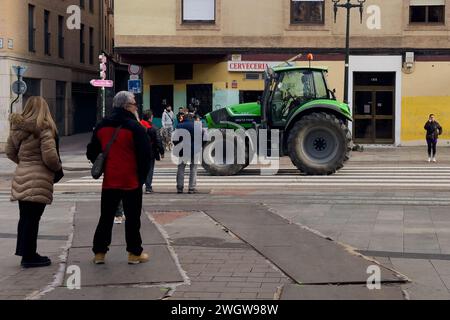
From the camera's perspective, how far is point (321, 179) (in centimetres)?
1850

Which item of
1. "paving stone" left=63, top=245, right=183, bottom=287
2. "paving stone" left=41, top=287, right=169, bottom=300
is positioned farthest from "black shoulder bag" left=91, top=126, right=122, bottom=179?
"paving stone" left=41, top=287, right=169, bottom=300

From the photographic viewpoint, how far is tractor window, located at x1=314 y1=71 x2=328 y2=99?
19.7 m

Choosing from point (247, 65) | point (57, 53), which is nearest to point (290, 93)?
point (247, 65)

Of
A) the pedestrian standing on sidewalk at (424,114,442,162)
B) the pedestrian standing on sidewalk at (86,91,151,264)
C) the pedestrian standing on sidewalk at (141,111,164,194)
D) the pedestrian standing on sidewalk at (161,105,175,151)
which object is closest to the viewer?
the pedestrian standing on sidewalk at (86,91,151,264)

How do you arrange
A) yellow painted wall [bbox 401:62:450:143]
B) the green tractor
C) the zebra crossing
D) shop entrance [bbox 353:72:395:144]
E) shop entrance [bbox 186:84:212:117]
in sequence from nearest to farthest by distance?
the zebra crossing, the green tractor, yellow painted wall [bbox 401:62:450:143], shop entrance [bbox 353:72:395:144], shop entrance [bbox 186:84:212:117]

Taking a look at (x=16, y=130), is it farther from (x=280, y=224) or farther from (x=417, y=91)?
(x=417, y=91)

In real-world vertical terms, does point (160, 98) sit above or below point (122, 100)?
above

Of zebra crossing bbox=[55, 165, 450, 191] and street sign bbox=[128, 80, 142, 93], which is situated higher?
street sign bbox=[128, 80, 142, 93]

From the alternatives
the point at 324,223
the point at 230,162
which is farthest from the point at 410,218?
the point at 230,162

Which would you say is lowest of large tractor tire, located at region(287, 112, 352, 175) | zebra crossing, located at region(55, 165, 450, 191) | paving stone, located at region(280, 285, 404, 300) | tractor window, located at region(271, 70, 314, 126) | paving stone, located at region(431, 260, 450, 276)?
zebra crossing, located at region(55, 165, 450, 191)

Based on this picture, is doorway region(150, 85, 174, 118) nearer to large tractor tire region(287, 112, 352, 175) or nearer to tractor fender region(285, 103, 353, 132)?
tractor fender region(285, 103, 353, 132)

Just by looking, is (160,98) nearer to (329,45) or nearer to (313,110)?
(329,45)

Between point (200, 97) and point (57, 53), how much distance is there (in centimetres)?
1156

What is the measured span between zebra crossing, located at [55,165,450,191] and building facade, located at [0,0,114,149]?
49.3ft
